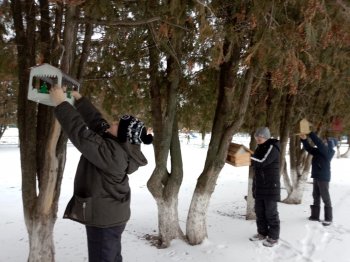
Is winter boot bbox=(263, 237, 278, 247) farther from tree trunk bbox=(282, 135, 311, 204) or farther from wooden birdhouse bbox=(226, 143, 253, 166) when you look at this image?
tree trunk bbox=(282, 135, 311, 204)

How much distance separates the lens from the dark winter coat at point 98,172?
290 cm

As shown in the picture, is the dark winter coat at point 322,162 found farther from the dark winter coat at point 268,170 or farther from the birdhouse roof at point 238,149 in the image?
the birdhouse roof at point 238,149

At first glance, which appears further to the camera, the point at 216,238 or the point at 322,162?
the point at 322,162

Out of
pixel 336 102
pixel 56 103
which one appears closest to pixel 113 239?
pixel 56 103

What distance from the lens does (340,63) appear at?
22.3ft

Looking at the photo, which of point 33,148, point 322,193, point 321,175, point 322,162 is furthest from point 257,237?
point 33,148

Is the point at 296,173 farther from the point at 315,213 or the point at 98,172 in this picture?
the point at 98,172

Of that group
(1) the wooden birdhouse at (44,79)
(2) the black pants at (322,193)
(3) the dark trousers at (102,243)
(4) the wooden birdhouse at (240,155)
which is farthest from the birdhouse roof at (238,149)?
(1) the wooden birdhouse at (44,79)

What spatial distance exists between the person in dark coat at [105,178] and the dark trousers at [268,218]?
3.34m

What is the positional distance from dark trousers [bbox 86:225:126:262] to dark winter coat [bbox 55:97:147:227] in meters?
0.08

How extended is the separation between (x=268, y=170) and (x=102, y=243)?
3642 millimetres

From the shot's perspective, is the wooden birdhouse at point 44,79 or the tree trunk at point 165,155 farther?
the tree trunk at point 165,155

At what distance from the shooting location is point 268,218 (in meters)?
6.04

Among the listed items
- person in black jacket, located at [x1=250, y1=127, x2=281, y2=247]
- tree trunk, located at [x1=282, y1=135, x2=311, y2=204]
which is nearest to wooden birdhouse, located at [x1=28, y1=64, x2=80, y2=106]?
person in black jacket, located at [x1=250, y1=127, x2=281, y2=247]
